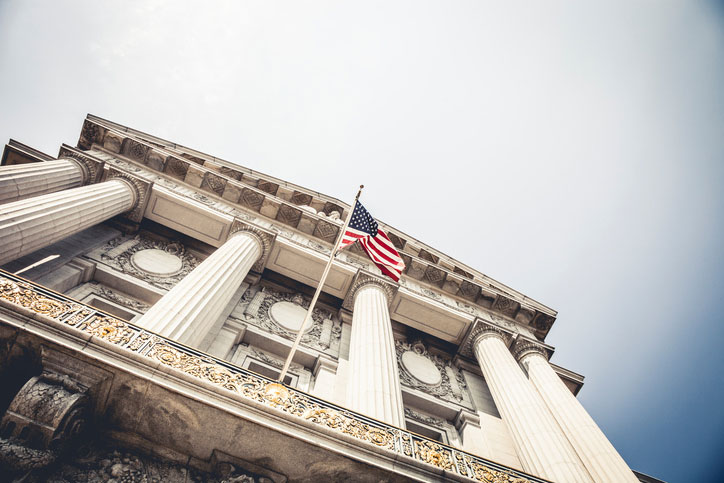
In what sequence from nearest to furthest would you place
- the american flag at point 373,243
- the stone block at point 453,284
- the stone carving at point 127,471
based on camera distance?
the stone carving at point 127,471 < the american flag at point 373,243 < the stone block at point 453,284

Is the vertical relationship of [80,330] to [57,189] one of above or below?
above

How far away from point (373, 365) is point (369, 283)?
6.27 metres

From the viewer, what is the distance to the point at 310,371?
44.4ft

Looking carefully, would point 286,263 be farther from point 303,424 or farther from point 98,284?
point 303,424

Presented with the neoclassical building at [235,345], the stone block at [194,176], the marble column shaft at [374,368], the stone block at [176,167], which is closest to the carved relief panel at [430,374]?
the neoclassical building at [235,345]

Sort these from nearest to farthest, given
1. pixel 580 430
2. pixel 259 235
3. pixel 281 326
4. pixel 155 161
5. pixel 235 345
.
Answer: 1. pixel 580 430
2. pixel 235 345
3. pixel 281 326
4. pixel 259 235
5. pixel 155 161

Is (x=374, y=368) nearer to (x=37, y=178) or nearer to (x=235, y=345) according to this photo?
(x=235, y=345)

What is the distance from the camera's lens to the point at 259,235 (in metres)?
16.4

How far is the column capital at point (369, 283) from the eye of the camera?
A: 16.7 m

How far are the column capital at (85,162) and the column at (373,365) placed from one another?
11925 millimetres

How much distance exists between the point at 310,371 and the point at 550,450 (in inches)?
297

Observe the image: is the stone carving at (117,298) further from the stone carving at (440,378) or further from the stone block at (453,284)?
the stone block at (453,284)

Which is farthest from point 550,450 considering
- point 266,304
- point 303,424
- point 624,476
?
point 266,304

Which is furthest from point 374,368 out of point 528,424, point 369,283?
point 369,283
